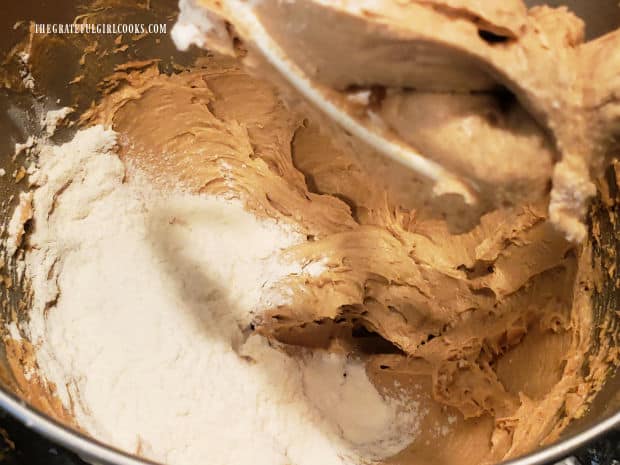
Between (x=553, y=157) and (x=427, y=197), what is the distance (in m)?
0.20

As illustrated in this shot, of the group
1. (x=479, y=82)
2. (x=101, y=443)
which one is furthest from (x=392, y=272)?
(x=101, y=443)

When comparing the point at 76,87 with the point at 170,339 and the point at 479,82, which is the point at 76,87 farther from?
the point at 479,82

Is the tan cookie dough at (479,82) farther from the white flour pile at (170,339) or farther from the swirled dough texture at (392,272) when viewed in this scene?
the white flour pile at (170,339)

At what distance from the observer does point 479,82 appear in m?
0.88

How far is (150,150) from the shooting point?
5.53ft

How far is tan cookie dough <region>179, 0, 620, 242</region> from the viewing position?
0.83 meters

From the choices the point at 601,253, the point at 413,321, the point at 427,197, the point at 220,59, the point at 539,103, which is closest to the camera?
the point at 539,103

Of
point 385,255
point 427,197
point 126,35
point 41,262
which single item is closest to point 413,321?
point 385,255

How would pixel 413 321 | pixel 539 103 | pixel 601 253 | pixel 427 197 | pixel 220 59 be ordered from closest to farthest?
pixel 539 103
pixel 427 197
pixel 601 253
pixel 413 321
pixel 220 59

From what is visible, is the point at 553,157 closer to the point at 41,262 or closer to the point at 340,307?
the point at 340,307

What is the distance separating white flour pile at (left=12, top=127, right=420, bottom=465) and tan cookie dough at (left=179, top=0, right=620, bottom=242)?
2.61 ft

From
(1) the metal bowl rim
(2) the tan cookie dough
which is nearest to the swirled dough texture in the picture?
(1) the metal bowl rim

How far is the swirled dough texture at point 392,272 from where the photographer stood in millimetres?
1401

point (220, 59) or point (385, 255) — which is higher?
point (220, 59)
